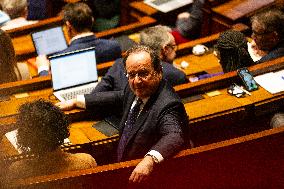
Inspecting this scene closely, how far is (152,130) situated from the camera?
263 centimetres

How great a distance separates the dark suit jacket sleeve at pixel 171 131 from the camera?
244 centimetres

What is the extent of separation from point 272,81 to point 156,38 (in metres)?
0.82

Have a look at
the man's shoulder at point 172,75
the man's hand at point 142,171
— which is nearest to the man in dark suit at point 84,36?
the man's shoulder at point 172,75

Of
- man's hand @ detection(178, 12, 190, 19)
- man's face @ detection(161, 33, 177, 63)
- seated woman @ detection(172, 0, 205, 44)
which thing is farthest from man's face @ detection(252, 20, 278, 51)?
man's hand @ detection(178, 12, 190, 19)

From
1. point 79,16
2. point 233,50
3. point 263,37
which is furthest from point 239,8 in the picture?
point 79,16

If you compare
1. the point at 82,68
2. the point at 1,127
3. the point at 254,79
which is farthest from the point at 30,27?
the point at 254,79

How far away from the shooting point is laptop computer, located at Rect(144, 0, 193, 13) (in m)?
5.26

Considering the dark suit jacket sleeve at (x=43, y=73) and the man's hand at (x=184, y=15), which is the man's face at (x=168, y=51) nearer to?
the dark suit jacket sleeve at (x=43, y=73)

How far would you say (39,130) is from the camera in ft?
7.78

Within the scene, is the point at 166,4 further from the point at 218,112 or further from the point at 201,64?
the point at 218,112

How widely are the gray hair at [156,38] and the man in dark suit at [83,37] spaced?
64cm

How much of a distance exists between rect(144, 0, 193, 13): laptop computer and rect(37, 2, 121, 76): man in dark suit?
52.6 inches

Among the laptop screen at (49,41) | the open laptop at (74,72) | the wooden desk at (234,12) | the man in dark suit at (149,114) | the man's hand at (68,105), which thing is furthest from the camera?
the wooden desk at (234,12)

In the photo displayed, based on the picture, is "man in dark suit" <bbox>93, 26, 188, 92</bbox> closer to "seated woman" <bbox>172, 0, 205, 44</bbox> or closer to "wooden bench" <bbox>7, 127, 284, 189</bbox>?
"wooden bench" <bbox>7, 127, 284, 189</bbox>
